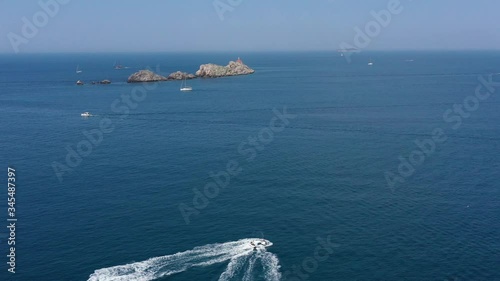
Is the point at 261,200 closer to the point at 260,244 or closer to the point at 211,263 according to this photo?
the point at 260,244

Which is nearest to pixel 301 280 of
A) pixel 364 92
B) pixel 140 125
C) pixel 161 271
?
pixel 161 271

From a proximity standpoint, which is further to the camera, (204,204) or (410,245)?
(204,204)

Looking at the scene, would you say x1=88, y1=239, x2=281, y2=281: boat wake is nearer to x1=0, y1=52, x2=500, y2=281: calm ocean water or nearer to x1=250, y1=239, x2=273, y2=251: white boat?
x1=0, y1=52, x2=500, y2=281: calm ocean water

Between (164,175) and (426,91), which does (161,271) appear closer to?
(164,175)

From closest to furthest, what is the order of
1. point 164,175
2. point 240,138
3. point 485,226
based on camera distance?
point 485,226 → point 164,175 → point 240,138

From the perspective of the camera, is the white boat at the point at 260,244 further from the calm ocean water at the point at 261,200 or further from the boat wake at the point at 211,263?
the calm ocean water at the point at 261,200
